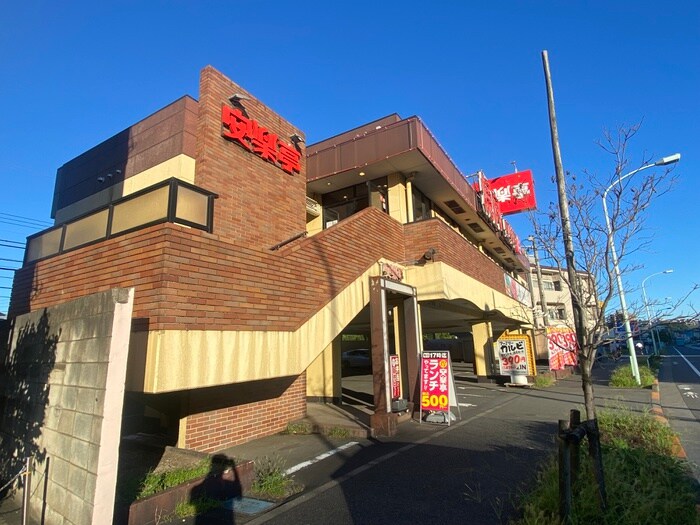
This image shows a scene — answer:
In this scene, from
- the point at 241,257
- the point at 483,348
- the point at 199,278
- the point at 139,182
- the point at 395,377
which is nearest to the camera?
the point at 199,278

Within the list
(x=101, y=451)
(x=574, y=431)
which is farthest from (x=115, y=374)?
(x=574, y=431)

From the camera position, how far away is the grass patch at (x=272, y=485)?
521 centimetres

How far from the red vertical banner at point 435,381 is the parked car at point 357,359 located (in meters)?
20.8

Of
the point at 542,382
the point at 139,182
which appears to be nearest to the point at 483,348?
the point at 542,382

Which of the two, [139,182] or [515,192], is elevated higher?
[515,192]

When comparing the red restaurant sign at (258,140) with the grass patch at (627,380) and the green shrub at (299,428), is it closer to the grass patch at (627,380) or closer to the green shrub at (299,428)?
the green shrub at (299,428)

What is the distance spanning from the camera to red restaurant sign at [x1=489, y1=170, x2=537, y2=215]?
75.6 ft

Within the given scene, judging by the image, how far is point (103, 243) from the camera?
6.28m

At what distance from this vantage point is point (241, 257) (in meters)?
6.51

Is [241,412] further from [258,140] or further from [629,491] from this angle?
[629,491]

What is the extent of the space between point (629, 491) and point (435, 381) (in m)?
5.35

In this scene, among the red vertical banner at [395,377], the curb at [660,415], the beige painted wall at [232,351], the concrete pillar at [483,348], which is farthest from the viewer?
the concrete pillar at [483,348]

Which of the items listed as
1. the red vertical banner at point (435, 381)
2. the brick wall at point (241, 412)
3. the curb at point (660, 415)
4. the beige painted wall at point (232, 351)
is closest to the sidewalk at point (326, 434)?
the curb at point (660, 415)

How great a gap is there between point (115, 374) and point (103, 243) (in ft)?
10.2
